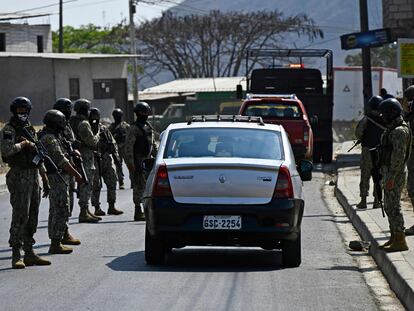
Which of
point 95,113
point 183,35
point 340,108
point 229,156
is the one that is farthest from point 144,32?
point 229,156

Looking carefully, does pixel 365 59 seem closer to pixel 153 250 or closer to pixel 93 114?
pixel 93 114

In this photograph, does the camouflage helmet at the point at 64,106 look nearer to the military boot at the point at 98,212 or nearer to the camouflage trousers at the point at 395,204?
the military boot at the point at 98,212

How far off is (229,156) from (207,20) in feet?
273

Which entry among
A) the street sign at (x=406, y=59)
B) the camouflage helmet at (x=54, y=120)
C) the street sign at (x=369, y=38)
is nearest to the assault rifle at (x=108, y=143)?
the camouflage helmet at (x=54, y=120)

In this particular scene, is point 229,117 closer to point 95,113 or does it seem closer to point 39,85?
point 95,113

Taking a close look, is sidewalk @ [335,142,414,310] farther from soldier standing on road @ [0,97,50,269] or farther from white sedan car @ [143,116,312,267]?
soldier standing on road @ [0,97,50,269]

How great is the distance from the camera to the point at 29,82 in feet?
184

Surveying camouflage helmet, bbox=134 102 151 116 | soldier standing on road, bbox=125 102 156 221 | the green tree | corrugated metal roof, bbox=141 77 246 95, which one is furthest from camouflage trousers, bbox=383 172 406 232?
the green tree

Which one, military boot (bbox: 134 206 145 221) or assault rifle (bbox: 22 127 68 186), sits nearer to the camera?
assault rifle (bbox: 22 127 68 186)

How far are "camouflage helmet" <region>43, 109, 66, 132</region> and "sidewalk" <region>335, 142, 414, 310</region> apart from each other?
3.88 metres

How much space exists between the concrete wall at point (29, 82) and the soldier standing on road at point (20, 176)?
4241 centimetres

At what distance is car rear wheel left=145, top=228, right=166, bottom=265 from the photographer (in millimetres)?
13078

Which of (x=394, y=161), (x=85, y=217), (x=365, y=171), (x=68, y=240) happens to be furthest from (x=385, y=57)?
(x=394, y=161)

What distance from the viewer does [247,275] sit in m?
12.6
